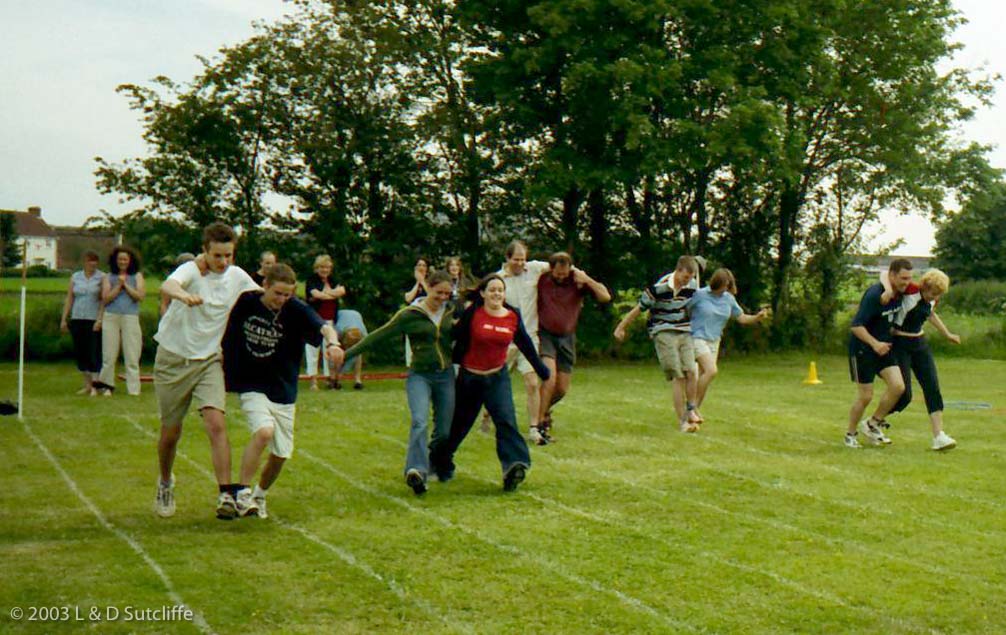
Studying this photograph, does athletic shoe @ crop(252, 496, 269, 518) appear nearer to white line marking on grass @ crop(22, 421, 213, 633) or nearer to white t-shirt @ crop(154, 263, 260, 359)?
white line marking on grass @ crop(22, 421, 213, 633)

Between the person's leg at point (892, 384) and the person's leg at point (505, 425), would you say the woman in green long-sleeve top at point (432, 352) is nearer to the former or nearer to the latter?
the person's leg at point (505, 425)

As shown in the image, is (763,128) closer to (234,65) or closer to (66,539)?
(234,65)

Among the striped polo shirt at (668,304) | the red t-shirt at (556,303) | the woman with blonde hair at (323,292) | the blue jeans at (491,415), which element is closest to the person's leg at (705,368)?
the striped polo shirt at (668,304)

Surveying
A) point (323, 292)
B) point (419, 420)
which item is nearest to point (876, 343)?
point (419, 420)

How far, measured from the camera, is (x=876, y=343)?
1303cm

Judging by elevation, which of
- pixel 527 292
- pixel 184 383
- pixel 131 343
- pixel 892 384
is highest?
pixel 527 292

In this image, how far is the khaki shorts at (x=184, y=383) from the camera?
8867mm

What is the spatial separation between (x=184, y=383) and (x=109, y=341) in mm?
9138

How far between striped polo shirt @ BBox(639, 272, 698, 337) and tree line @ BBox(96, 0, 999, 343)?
11.8 m

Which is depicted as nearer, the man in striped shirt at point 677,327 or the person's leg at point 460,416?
the person's leg at point 460,416

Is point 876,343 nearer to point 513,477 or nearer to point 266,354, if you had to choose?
point 513,477

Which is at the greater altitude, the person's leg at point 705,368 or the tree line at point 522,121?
the tree line at point 522,121

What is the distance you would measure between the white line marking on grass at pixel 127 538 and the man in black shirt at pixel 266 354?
0.83 metres

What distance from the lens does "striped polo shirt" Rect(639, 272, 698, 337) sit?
14.4 meters
